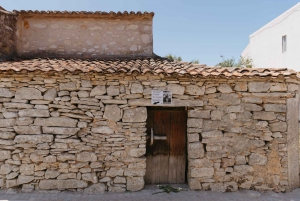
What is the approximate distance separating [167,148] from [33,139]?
2.68 metres

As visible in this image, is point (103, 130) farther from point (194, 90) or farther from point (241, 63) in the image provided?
point (241, 63)

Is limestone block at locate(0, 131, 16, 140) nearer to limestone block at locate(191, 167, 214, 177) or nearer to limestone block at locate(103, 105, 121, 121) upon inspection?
limestone block at locate(103, 105, 121, 121)

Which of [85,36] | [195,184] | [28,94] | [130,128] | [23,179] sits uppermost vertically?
[85,36]

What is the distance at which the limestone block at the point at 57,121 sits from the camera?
12.7ft

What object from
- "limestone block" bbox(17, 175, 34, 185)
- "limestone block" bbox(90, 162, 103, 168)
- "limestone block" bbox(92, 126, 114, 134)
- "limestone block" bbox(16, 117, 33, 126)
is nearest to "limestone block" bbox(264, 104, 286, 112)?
"limestone block" bbox(92, 126, 114, 134)

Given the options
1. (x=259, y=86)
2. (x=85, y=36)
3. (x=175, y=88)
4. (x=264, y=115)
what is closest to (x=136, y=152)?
(x=175, y=88)


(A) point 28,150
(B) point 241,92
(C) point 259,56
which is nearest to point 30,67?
(A) point 28,150

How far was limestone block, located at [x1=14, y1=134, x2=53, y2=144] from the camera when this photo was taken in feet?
12.5

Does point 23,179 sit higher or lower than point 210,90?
lower

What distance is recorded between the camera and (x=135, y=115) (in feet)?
12.8

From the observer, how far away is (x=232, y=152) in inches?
156

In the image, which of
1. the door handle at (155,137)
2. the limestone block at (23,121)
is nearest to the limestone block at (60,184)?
the limestone block at (23,121)

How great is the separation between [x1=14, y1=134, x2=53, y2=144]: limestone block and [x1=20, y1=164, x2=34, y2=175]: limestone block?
453 mm

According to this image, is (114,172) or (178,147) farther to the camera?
(178,147)
